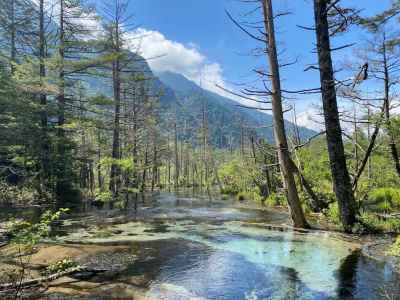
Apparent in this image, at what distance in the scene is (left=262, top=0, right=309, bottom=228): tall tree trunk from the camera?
1057 cm

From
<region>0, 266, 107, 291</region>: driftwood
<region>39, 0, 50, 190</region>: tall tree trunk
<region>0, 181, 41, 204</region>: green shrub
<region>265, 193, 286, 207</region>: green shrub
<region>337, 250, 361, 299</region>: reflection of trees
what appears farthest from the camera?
<region>265, 193, 286, 207</region>: green shrub

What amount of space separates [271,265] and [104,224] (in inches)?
316

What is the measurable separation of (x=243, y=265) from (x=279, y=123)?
5105 mm

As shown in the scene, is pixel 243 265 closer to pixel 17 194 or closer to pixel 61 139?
pixel 17 194

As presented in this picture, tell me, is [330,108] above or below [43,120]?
below

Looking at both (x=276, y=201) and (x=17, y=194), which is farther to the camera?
(x=276, y=201)

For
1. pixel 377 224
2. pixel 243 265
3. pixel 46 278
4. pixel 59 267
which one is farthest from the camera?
pixel 377 224

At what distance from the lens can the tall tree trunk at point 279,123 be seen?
10.6 meters

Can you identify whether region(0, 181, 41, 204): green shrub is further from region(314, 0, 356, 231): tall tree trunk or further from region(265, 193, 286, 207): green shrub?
region(314, 0, 356, 231): tall tree trunk

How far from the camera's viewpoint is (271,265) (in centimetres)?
698

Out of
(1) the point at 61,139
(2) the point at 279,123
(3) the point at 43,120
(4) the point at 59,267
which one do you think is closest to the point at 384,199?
(2) the point at 279,123

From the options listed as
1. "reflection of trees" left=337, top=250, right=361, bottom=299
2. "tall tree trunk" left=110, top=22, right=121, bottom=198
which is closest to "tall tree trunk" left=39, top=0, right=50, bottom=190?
"tall tree trunk" left=110, top=22, right=121, bottom=198

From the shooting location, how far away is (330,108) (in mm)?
8430

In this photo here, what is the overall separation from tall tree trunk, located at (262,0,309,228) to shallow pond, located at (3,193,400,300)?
0.83 meters
